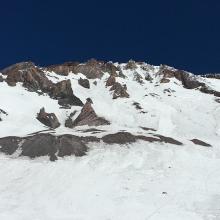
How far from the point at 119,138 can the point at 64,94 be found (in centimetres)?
3638

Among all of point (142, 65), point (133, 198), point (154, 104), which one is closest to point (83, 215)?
point (133, 198)

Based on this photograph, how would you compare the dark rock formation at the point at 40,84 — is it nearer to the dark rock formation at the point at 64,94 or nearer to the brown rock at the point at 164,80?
the dark rock formation at the point at 64,94

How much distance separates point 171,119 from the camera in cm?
7738

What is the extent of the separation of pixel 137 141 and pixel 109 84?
51.1 meters

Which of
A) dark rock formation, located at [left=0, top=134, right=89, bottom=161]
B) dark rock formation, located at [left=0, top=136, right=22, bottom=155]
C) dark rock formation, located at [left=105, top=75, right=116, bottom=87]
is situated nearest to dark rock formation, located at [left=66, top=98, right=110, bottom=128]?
dark rock formation, located at [left=0, top=134, right=89, bottom=161]

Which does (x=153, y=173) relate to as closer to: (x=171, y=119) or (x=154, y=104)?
(x=171, y=119)

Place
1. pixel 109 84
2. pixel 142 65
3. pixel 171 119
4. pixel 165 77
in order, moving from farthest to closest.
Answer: pixel 142 65 < pixel 165 77 < pixel 109 84 < pixel 171 119

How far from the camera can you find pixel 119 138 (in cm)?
5153

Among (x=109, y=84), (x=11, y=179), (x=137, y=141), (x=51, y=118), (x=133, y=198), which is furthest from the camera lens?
(x=109, y=84)

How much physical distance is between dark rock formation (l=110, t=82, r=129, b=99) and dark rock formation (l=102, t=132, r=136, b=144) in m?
39.4

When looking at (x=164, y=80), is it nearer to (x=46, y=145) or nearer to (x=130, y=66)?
(x=130, y=66)

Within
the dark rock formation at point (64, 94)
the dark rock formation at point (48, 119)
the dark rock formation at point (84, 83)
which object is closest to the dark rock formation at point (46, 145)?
the dark rock formation at point (48, 119)

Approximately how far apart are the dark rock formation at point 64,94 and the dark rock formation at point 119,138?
29404 millimetres

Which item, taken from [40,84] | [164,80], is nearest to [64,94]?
[40,84]
